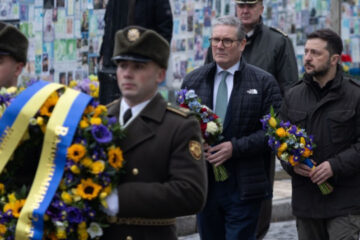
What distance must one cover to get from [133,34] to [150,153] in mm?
569

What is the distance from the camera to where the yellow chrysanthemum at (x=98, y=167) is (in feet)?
15.6

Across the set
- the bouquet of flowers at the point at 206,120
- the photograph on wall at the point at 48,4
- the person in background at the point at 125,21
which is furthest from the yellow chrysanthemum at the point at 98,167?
the photograph on wall at the point at 48,4

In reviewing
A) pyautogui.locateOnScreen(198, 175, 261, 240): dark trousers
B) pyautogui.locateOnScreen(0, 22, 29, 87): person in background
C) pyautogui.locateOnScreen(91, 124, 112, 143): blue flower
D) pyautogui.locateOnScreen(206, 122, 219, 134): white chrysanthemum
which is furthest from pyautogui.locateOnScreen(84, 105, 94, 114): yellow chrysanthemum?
pyautogui.locateOnScreen(198, 175, 261, 240): dark trousers

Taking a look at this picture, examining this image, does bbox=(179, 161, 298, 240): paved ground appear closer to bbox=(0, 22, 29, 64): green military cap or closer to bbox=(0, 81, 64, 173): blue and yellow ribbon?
bbox=(0, 22, 29, 64): green military cap

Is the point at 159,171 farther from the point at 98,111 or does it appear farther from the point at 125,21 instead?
the point at 125,21

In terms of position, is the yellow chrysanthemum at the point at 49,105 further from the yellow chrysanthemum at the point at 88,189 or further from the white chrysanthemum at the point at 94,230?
the white chrysanthemum at the point at 94,230

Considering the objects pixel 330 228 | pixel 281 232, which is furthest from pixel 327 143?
pixel 281 232

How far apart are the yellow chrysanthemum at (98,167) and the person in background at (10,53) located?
1410 mm

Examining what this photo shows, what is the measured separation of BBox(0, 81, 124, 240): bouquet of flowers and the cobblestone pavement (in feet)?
16.9

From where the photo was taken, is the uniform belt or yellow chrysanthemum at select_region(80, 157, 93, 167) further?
the uniform belt

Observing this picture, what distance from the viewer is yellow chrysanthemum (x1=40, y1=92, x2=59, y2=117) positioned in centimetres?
488

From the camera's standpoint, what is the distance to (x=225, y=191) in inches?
291

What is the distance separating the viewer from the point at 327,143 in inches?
284

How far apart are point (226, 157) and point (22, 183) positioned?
259 cm
